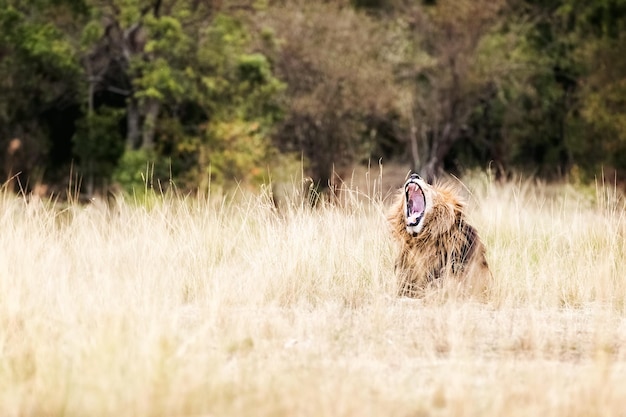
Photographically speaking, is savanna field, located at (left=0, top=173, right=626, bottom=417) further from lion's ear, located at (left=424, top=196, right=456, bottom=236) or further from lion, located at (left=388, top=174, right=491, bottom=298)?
lion's ear, located at (left=424, top=196, right=456, bottom=236)

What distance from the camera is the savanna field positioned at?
202 inches

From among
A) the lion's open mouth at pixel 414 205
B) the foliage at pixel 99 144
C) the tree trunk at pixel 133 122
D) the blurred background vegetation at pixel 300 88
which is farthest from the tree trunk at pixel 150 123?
the lion's open mouth at pixel 414 205

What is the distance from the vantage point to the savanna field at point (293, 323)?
16.8 ft

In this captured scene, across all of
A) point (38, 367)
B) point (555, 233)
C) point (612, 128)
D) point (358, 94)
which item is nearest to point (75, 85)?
point (358, 94)

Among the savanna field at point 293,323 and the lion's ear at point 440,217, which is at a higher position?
the lion's ear at point 440,217

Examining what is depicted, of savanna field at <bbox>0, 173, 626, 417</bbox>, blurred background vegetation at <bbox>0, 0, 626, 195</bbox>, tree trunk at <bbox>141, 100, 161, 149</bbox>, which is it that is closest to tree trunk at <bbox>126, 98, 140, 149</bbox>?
blurred background vegetation at <bbox>0, 0, 626, 195</bbox>

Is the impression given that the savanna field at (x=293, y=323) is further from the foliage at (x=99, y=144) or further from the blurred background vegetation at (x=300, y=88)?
the foliage at (x=99, y=144)

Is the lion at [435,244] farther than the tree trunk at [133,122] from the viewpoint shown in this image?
No

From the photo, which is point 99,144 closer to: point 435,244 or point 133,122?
point 133,122

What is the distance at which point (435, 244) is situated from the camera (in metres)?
7.68

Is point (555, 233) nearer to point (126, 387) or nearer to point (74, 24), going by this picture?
point (126, 387)

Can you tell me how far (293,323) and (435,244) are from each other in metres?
1.29

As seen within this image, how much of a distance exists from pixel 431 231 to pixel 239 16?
585 inches

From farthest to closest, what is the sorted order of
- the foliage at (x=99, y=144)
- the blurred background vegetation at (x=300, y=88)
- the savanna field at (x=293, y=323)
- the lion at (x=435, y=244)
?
the foliage at (x=99, y=144) < the blurred background vegetation at (x=300, y=88) < the lion at (x=435, y=244) < the savanna field at (x=293, y=323)
